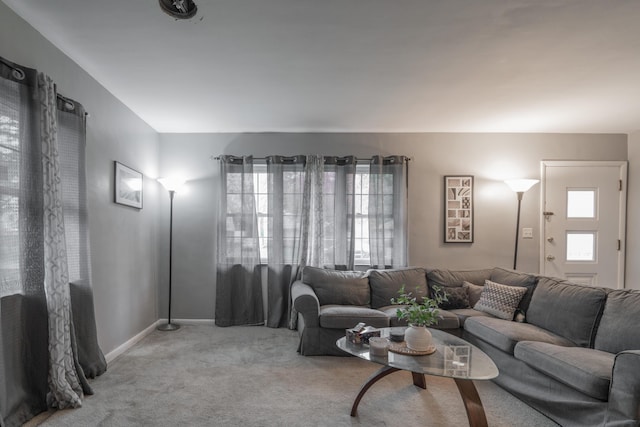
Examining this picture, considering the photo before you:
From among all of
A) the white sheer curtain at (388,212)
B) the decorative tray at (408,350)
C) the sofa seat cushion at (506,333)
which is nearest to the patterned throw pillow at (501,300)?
the sofa seat cushion at (506,333)

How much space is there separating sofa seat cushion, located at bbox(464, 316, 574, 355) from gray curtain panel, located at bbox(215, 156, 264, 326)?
8.41ft

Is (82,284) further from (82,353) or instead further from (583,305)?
(583,305)

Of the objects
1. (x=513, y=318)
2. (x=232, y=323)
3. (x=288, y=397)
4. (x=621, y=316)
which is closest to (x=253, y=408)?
(x=288, y=397)

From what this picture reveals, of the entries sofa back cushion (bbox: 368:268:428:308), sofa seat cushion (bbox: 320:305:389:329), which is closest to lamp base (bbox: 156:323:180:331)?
sofa seat cushion (bbox: 320:305:389:329)

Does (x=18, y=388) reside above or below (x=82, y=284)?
below

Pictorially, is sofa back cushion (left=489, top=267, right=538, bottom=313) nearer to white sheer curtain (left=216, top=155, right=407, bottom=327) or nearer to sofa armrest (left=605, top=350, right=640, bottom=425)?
white sheer curtain (left=216, top=155, right=407, bottom=327)

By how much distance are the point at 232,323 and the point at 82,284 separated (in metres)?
2.05

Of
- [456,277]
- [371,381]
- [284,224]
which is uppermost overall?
[284,224]

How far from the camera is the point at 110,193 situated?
3.37m

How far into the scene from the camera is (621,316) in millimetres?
2525

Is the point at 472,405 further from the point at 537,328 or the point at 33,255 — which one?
the point at 33,255

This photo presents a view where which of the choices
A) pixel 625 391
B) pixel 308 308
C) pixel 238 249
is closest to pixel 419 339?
pixel 625 391

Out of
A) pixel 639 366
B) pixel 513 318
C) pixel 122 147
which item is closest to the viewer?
pixel 639 366

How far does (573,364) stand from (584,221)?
3003 millimetres
